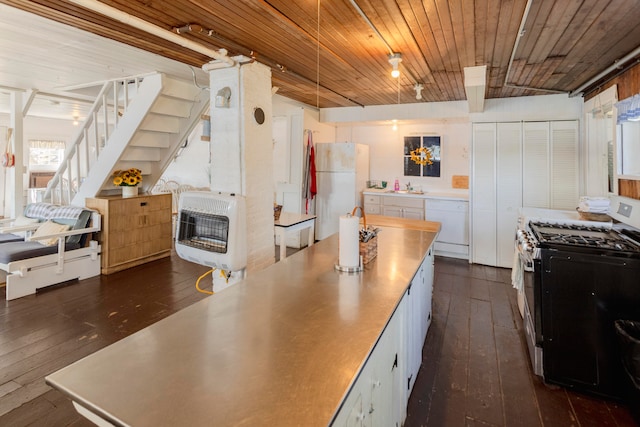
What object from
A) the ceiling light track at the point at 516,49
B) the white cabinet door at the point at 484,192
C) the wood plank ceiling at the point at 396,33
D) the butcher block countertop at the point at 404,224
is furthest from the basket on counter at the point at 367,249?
the white cabinet door at the point at 484,192

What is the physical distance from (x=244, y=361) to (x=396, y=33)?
101 inches

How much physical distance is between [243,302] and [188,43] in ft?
6.31

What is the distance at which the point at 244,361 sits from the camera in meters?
1.00

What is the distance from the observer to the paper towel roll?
5.83 ft

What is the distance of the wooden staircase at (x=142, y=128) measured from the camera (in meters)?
3.73

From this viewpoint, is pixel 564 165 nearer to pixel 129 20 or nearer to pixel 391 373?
pixel 391 373

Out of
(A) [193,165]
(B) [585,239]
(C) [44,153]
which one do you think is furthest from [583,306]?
(C) [44,153]

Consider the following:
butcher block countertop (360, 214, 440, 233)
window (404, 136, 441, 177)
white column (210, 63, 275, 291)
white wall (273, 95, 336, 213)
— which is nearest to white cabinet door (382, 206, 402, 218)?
window (404, 136, 441, 177)

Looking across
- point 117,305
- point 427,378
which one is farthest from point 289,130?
point 427,378

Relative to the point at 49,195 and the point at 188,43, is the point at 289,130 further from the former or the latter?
the point at 49,195

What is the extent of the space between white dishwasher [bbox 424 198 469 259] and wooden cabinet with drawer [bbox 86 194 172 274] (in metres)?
4.20

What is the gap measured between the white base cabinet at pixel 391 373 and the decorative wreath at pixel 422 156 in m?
3.98

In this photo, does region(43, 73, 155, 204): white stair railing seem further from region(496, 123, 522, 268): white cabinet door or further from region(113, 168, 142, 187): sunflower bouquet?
region(496, 123, 522, 268): white cabinet door

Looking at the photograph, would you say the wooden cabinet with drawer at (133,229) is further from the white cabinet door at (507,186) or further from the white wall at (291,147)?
the white cabinet door at (507,186)
